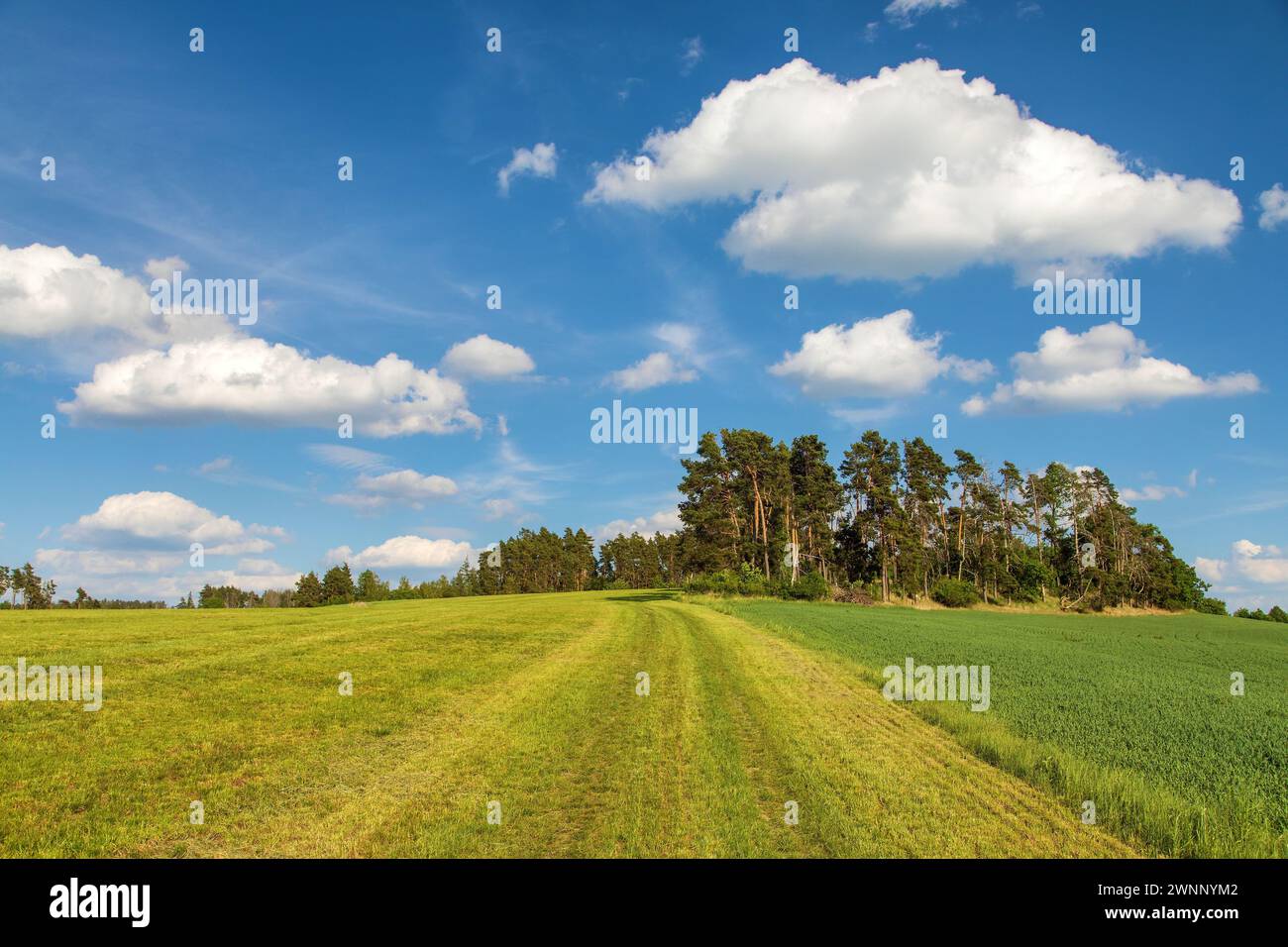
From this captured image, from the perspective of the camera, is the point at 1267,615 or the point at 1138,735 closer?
the point at 1138,735

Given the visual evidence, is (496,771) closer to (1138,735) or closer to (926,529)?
(1138,735)

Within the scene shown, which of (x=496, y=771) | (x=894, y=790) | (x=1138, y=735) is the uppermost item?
(x=496, y=771)

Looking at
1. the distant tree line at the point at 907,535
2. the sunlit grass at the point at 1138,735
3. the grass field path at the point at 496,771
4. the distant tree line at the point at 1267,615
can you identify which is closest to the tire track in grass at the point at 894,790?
the grass field path at the point at 496,771

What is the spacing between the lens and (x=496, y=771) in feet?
34.1

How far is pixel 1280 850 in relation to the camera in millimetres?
8188

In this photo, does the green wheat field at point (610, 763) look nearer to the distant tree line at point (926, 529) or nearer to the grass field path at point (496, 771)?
the grass field path at point (496, 771)

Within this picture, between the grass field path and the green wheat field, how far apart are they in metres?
0.05

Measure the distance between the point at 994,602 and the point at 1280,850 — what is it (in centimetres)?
10485

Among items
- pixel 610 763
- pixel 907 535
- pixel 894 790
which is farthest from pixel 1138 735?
pixel 907 535

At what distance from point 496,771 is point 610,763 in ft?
6.15
